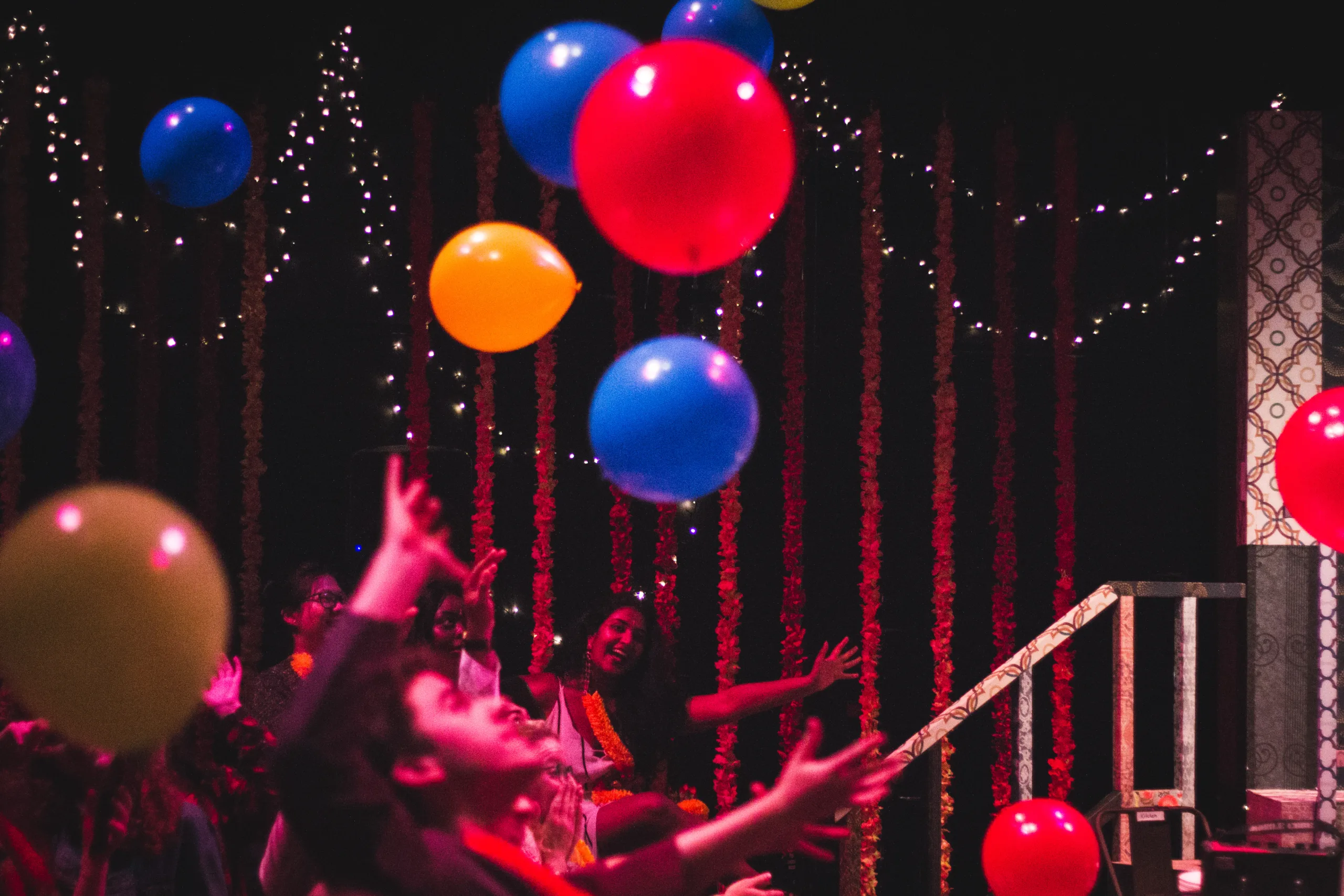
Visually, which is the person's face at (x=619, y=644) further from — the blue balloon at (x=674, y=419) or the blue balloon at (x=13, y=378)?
the blue balloon at (x=13, y=378)

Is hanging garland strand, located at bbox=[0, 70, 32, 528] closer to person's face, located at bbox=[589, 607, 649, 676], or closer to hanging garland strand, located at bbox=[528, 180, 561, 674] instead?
hanging garland strand, located at bbox=[528, 180, 561, 674]

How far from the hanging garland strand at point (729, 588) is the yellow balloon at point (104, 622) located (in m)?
3.37

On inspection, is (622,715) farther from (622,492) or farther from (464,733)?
(464,733)

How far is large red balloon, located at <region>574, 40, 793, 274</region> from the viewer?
205 cm

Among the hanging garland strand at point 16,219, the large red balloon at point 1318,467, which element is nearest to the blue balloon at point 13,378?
the hanging garland strand at point 16,219

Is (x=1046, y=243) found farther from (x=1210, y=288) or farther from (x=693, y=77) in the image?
(x=693, y=77)

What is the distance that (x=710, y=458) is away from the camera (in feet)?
7.89

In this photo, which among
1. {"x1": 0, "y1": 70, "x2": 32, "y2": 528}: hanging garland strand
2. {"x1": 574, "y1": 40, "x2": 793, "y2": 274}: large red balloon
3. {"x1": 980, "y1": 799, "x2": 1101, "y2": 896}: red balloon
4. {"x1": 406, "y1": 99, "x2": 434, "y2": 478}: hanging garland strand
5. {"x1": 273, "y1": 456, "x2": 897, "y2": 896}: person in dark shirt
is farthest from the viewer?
{"x1": 406, "y1": 99, "x2": 434, "y2": 478}: hanging garland strand

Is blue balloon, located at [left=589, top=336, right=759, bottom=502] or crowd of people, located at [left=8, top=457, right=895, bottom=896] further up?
blue balloon, located at [left=589, top=336, right=759, bottom=502]

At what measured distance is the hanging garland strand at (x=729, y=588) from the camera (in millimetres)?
4805

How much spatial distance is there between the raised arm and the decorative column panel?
69.4 inches

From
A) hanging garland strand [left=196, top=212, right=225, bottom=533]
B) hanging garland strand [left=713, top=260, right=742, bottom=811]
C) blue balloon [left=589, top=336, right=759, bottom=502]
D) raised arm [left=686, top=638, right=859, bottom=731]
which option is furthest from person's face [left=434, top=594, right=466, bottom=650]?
hanging garland strand [left=196, top=212, right=225, bottom=533]

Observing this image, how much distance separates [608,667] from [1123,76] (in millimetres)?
3355

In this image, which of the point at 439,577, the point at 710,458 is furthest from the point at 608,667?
the point at 710,458
